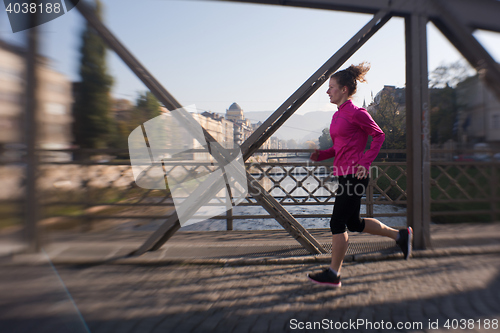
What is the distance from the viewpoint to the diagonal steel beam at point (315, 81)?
9.00 ft

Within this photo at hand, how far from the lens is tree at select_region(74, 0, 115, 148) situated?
373 centimetres

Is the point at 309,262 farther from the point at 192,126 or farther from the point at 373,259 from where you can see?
the point at 192,126

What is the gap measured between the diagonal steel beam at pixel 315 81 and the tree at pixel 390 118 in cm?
99

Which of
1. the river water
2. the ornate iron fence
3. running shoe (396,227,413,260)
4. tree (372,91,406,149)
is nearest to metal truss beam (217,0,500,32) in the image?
tree (372,91,406,149)

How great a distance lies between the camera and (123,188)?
13.9ft

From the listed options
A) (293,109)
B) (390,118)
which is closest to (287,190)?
(390,118)

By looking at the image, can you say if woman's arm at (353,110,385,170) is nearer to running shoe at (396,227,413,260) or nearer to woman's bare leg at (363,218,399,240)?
woman's bare leg at (363,218,399,240)

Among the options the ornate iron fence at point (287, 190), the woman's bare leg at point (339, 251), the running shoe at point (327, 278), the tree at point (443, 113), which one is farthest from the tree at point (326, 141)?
the ornate iron fence at point (287, 190)

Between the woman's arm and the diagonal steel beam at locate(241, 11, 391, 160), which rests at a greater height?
the diagonal steel beam at locate(241, 11, 391, 160)

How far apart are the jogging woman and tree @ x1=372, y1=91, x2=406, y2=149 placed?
4.48 feet

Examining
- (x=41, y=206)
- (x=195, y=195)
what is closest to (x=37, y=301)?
(x=41, y=206)

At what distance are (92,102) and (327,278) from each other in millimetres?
3829

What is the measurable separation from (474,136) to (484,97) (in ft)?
2.43

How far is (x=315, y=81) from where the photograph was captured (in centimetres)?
276
